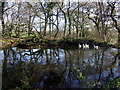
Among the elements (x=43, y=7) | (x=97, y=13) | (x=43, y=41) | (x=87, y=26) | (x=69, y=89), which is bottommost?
(x=69, y=89)

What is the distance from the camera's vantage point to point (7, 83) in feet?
11.3

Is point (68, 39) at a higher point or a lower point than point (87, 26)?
lower

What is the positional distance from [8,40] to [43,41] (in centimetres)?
430

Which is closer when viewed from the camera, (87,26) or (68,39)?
(68,39)

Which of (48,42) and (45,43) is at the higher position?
(48,42)

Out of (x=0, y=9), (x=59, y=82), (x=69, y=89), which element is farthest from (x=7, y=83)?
(x=0, y=9)

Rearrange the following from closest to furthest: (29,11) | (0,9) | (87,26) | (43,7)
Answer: (0,9) < (43,7) < (29,11) < (87,26)

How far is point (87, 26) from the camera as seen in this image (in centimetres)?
2055

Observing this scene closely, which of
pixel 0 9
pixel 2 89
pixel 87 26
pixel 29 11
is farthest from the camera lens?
pixel 87 26

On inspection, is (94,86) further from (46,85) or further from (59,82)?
(46,85)

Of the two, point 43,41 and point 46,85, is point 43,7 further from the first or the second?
point 46,85

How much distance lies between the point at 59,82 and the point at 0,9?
12481mm

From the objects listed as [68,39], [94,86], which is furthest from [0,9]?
[94,86]

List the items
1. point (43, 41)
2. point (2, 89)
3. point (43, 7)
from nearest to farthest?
point (2, 89) → point (43, 41) → point (43, 7)
